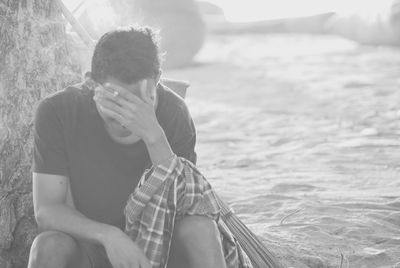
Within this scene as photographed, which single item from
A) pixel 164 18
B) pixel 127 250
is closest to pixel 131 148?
pixel 127 250

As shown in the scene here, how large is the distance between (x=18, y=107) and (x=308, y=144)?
11.1 ft

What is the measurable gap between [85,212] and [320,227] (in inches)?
59.2

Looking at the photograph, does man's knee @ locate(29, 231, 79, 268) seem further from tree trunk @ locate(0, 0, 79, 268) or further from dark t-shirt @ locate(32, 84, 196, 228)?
tree trunk @ locate(0, 0, 79, 268)

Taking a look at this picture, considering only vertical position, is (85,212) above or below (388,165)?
above

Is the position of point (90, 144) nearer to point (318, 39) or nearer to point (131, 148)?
point (131, 148)

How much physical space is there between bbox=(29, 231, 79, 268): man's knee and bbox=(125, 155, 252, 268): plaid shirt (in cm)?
22

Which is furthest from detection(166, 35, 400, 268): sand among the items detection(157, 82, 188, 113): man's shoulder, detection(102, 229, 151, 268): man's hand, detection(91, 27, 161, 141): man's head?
detection(91, 27, 161, 141): man's head

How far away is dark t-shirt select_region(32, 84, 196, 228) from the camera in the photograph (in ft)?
9.57

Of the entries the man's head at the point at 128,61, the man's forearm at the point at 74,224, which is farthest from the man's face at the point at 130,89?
the man's forearm at the point at 74,224

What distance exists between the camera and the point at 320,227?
4.13m

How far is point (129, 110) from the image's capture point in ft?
9.07

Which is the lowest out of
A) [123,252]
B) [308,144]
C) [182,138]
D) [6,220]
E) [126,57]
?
[308,144]

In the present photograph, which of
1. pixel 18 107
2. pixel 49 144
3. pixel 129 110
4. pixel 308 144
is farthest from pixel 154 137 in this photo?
pixel 308 144

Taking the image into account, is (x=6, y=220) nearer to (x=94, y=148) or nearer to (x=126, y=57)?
(x=94, y=148)
